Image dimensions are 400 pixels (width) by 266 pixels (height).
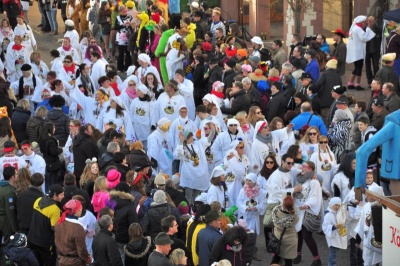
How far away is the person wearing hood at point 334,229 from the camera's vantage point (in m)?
14.9

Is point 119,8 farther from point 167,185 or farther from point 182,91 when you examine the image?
point 167,185

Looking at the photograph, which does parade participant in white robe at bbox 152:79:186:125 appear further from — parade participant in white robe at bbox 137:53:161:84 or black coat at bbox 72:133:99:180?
black coat at bbox 72:133:99:180

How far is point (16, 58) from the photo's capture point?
78.5 feet

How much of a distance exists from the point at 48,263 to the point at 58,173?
3.24m

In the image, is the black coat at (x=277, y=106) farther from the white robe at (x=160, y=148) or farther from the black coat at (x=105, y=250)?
the black coat at (x=105, y=250)

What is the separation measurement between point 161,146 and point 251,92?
2.50 m

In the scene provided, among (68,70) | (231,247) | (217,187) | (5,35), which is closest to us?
(231,247)

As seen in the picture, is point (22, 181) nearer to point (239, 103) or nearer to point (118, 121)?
point (118, 121)

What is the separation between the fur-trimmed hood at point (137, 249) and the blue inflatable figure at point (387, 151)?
341cm

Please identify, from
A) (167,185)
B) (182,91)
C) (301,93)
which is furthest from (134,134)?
(167,185)

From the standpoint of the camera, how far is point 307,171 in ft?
51.4

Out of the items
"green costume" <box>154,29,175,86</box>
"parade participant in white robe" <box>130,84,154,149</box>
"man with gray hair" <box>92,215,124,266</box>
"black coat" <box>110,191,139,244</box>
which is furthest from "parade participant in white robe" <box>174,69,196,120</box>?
"man with gray hair" <box>92,215,124,266</box>

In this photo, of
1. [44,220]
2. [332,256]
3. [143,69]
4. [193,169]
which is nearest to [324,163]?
[332,256]

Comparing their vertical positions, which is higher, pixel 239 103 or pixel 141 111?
pixel 239 103
